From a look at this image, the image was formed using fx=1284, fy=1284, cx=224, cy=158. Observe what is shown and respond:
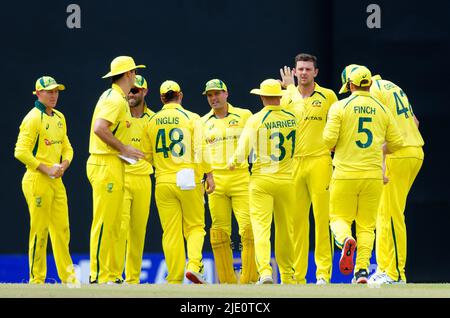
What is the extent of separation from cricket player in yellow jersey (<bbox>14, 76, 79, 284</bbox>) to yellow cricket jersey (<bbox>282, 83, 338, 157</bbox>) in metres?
2.33

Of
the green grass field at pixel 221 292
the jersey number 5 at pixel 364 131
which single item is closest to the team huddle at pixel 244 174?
the jersey number 5 at pixel 364 131

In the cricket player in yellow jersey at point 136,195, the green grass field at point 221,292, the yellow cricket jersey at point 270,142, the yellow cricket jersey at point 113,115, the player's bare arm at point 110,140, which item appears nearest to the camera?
the green grass field at point 221,292

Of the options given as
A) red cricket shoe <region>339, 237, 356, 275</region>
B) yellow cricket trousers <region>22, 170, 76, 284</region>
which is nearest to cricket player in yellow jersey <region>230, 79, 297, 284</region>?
red cricket shoe <region>339, 237, 356, 275</region>

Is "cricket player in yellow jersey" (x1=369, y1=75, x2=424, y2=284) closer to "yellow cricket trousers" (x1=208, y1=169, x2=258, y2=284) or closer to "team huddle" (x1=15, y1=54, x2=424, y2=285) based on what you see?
"team huddle" (x1=15, y1=54, x2=424, y2=285)

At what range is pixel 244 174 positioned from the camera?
12.8 metres

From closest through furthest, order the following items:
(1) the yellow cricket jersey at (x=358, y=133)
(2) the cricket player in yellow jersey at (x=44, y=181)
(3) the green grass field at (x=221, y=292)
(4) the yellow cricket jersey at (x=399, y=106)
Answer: (3) the green grass field at (x=221, y=292), (1) the yellow cricket jersey at (x=358, y=133), (4) the yellow cricket jersey at (x=399, y=106), (2) the cricket player in yellow jersey at (x=44, y=181)

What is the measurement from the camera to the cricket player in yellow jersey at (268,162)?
460 inches

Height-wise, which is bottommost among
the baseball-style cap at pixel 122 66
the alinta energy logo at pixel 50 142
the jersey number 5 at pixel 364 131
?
the alinta energy logo at pixel 50 142

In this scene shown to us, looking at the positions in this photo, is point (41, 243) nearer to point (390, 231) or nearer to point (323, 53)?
point (390, 231)

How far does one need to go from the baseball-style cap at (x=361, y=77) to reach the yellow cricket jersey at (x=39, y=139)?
3.13 m

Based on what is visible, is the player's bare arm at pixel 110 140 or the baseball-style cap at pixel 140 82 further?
the baseball-style cap at pixel 140 82

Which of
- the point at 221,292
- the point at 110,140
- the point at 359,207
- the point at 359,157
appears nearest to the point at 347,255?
the point at 359,207

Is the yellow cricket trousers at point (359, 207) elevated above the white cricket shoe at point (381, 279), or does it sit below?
above

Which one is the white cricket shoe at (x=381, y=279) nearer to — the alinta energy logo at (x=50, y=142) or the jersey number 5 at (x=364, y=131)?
the jersey number 5 at (x=364, y=131)
